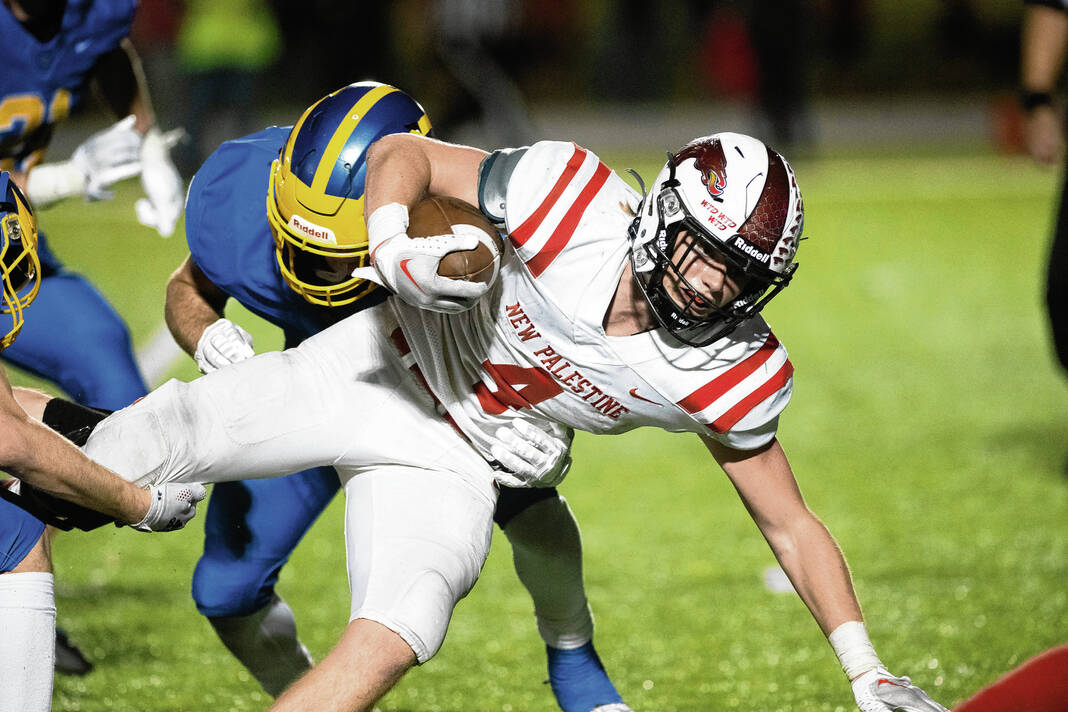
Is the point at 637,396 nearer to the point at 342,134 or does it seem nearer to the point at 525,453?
the point at 525,453

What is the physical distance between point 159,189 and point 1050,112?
9.99 feet

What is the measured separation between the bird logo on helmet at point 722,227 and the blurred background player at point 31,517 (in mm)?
958

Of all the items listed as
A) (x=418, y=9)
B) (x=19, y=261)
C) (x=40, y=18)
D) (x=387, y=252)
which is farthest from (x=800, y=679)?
(x=418, y=9)

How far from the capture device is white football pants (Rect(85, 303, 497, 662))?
239 cm

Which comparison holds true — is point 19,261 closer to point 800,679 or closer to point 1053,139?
point 800,679

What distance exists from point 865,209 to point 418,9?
7.81m

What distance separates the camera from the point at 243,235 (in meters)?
2.89

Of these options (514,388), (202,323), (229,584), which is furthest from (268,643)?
(514,388)

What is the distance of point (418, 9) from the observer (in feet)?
53.6

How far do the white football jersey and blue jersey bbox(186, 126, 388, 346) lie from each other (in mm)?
394

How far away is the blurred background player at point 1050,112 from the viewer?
399 cm

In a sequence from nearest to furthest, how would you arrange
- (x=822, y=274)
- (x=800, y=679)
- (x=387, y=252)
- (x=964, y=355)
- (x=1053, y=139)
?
(x=387, y=252) < (x=800, y=679) < (x=1053, y=139) < (x=964, y=355) < (x=822, y=274)

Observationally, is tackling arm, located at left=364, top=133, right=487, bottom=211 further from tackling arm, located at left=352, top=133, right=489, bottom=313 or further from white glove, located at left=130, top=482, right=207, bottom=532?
white glove, located at left=130, top=482, right=207, bottom=532

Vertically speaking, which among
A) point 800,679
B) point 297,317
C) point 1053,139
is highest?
point 297,317
